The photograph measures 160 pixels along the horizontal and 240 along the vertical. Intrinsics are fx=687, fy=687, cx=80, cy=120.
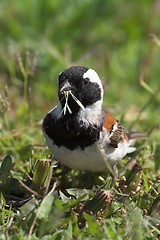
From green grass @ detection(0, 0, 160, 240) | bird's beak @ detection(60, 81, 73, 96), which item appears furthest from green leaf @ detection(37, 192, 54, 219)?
bird's beak @ detection(60, 81, 73, 96)

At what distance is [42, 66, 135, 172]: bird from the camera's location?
13.7ft

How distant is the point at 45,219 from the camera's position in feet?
11.9

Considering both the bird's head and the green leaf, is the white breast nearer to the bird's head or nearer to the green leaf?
the bird's head

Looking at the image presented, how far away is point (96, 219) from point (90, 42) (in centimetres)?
417

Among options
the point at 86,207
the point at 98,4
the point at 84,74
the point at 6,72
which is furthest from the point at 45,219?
the point at 98,4

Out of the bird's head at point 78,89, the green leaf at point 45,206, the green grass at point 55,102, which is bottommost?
the green grass at point 55,102

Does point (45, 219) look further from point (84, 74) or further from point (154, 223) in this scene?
point (84, 74)

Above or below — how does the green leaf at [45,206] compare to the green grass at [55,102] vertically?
above

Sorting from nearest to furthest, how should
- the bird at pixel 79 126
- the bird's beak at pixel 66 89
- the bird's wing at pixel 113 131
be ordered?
the bird's beak at pixel 66 89, the bird at pixel 79 126, the bird's wing at pixel 113 131

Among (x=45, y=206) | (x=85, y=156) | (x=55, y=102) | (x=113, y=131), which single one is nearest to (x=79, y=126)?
(x=85, y=156)

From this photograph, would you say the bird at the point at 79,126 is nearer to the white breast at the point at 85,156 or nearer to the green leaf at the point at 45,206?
the white breast at the point at 85,156

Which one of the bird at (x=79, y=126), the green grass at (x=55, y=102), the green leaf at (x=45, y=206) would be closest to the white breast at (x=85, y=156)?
the bird at (x=79, y=126)

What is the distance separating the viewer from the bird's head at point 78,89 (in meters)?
4.12

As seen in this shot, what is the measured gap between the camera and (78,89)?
4.19m
